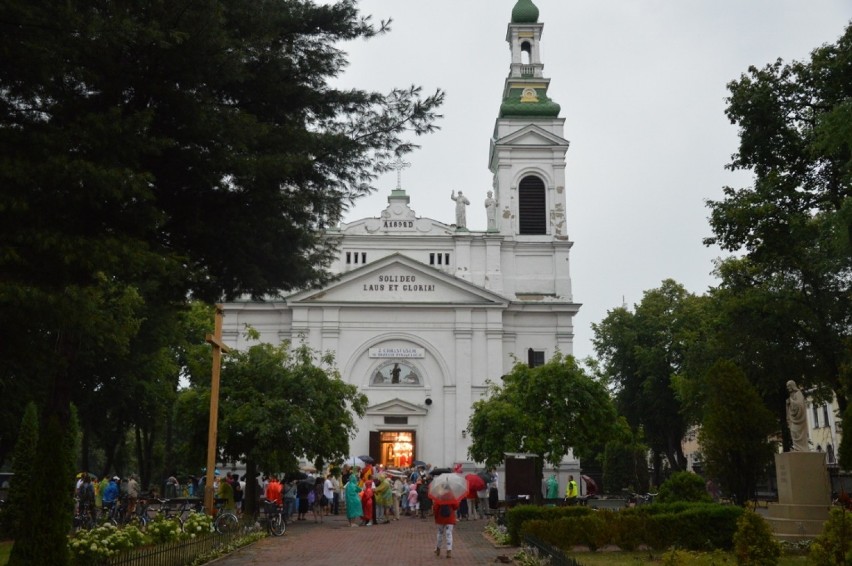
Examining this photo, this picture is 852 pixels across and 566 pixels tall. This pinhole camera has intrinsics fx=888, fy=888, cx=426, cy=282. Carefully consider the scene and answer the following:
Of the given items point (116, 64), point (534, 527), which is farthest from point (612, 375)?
point (116, 64)

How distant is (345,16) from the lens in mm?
14086

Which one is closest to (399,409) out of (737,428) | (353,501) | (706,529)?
(353,501)

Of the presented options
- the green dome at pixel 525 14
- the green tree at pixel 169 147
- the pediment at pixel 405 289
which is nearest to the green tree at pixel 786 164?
the green tree at pixel 169 147

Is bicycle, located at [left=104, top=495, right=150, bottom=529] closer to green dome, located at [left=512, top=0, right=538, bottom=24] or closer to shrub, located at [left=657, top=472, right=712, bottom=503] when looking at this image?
shrub, located at [left=657, top=472, right=712, bottom=503]

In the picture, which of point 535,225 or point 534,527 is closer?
point 534,527

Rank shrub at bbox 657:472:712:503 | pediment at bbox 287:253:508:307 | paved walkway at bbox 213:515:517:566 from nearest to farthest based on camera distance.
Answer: paved walkway at bbox 213:515:517:566
shrub at bbox 657:472:712:503
pediment at bbox 287:253:508:307

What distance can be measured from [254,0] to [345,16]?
171 centimetres

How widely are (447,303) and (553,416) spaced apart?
1642 cm

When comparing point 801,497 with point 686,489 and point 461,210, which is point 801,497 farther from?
point 461,210

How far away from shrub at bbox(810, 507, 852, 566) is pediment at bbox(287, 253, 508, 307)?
3761cm

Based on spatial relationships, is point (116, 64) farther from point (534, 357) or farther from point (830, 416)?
point (830, 416)

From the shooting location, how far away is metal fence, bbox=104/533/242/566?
43.1 feet

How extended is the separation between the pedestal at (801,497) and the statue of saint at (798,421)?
1037 mm

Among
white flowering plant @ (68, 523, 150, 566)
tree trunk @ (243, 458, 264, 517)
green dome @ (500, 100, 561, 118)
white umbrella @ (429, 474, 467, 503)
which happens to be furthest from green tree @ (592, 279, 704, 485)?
white flowering plant @ (68, 523, 150, 566)
